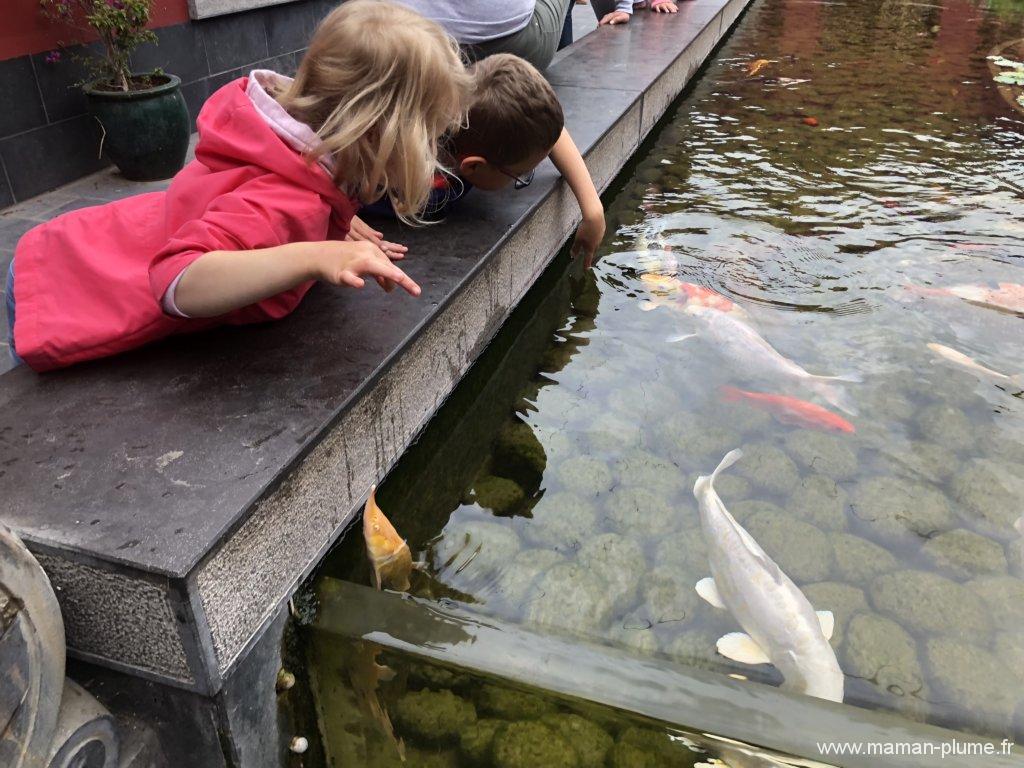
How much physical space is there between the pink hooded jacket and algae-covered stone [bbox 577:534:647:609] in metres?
1.06

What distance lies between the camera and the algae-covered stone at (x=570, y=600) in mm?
2035

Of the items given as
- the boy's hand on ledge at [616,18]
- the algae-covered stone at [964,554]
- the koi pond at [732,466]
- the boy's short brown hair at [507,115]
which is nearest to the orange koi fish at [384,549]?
the koi pond at [732,466]

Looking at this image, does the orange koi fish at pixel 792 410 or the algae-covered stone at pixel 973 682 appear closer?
the algae-covered stone at pixel 973 682

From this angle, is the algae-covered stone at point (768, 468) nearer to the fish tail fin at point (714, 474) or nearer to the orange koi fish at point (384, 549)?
the fish tail fin at point (714, 474)

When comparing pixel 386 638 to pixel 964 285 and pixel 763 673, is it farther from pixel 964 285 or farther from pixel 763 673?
pixel 964 285

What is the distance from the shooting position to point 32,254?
1.87 metres

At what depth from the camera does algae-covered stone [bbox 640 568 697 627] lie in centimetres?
206

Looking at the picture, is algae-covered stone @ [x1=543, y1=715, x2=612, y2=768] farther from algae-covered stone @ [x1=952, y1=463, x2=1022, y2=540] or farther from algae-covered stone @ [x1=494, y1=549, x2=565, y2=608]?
algae-covered stone @ [x1=952, y1=463, x2=1022, y2=540]

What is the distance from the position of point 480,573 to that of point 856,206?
3.21 m

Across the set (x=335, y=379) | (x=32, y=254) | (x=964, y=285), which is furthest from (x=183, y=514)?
(x=964, y=285)

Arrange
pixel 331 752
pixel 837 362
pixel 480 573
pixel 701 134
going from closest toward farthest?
pixel 331 752 < pixel 480 573 < pixel 837 362 < pixel 701 134

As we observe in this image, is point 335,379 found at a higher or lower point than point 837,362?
higher

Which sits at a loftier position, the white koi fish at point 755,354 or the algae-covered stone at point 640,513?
the white koi fish at point 755,354

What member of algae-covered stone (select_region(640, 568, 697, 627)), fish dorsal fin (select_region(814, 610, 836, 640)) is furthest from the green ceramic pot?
fish dorsal fin (select_region(814, 610, 836, 640))
